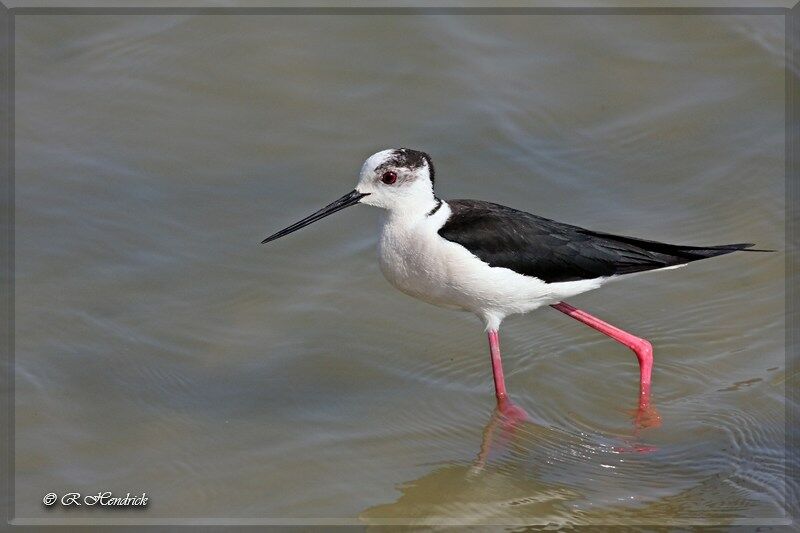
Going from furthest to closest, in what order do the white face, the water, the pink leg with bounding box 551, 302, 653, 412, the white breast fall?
1. the pink leg with bounding box 551, 302, 653, 412
2. the white face
3. the white breast
4. the water

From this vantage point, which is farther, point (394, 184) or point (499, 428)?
point (394, 184)

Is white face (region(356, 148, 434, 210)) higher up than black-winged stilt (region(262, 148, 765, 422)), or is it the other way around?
white face (region(356, 148, 434, 210))

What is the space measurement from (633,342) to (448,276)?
1.19 metres

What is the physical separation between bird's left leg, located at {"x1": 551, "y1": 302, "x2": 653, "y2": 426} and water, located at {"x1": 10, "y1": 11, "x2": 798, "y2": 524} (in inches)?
6.7

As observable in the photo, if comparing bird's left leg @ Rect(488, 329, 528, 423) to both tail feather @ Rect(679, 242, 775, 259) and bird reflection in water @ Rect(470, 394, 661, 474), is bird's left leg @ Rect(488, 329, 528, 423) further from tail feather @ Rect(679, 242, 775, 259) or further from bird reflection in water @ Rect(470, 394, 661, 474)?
tail feather @ Rect(679, 242, 775, 259)

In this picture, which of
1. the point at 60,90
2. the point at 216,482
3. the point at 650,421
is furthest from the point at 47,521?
Answer: the point at 60,90

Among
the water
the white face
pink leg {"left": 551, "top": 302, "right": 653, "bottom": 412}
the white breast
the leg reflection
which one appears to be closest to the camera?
the water

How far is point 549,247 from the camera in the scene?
650cm

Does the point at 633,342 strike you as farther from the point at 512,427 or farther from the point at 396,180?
the point at 396,180

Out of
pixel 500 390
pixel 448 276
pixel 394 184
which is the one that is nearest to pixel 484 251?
pixel 448 276

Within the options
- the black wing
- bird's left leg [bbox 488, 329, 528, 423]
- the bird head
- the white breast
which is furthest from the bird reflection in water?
the bird head

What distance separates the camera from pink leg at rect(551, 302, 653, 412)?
21.7ft

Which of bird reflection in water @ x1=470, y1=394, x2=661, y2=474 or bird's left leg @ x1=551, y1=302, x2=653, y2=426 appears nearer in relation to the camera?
bird reflection in water @ x1=470, y1=394, x2=661, y2=474

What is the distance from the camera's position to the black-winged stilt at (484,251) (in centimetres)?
636
